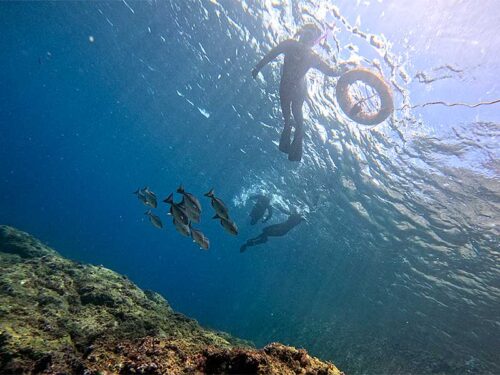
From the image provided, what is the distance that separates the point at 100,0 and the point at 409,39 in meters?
21.6

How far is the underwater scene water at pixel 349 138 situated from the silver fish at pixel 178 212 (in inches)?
138

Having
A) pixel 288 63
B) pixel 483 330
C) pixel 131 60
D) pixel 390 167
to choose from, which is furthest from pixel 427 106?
pixel 131 60

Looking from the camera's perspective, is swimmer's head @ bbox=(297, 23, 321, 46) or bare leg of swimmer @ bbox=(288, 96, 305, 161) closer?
swimmer's head @ bbox=(297, 23, 321, 46)

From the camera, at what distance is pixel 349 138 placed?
16.9 m

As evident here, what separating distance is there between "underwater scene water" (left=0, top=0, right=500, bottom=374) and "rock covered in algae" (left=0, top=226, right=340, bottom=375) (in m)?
2.88

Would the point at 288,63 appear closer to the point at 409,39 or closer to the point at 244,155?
the point at 409,39

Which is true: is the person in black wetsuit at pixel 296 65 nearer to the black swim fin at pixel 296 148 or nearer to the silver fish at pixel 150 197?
the black swim fin at pixel 296 148

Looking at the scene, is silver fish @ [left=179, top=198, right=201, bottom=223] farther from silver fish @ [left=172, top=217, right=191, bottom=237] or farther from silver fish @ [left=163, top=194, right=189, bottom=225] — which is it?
silver fish @ [left=172, top=217, right=191, bottom=237]

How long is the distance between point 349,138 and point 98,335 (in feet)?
50.4

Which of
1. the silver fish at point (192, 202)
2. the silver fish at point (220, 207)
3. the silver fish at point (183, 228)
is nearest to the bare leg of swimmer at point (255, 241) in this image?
the silver fish at point (183, 228)

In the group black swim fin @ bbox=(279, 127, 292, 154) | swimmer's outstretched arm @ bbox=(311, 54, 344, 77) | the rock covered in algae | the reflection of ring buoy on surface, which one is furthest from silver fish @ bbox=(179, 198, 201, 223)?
swimmer's outstretched arm @ bbox=(311, 54, 344, 77)

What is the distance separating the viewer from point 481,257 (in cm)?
1620

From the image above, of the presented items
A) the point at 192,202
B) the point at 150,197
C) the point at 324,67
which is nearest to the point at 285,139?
the point at 324,67

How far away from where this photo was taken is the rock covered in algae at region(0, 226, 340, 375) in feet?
11.8
